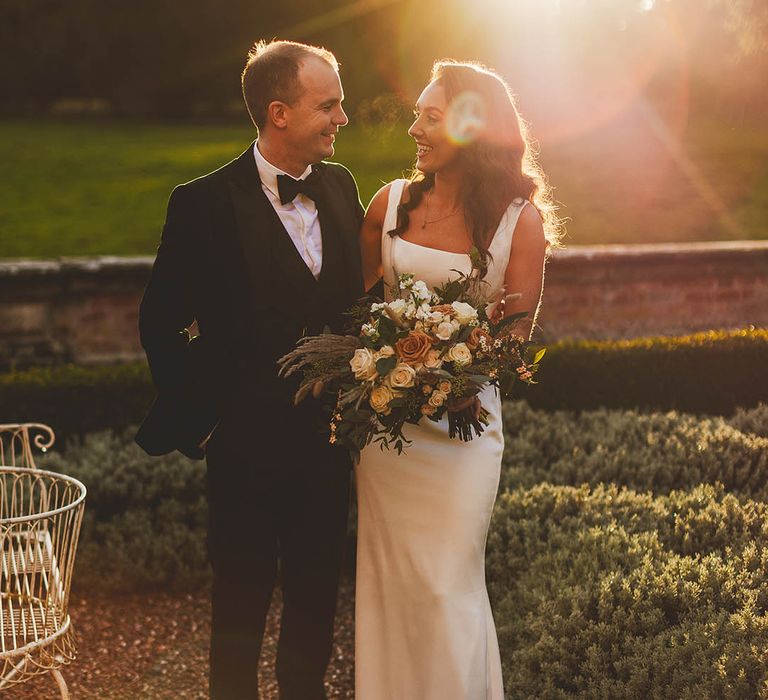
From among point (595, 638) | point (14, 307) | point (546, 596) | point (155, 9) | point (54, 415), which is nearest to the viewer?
point (595, 638)

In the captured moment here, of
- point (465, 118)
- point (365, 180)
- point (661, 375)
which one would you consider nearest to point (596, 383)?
point (661, 375)

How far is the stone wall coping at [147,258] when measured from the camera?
799 centimetres

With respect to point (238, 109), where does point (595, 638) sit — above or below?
below

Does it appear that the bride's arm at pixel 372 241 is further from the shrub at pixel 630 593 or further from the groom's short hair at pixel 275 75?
the shrub at pixel 630 593

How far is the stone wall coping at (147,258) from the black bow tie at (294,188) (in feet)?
15.0

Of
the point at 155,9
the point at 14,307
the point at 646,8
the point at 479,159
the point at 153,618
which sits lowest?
the point at 153,618

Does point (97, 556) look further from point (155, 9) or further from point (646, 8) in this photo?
point (155, 9)

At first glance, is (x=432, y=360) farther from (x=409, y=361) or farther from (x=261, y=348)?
(x=261, y=348)

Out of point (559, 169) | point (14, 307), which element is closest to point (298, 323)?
point (14, 307)

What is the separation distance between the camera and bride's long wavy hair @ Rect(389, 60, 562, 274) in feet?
11.4

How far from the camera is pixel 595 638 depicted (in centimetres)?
381

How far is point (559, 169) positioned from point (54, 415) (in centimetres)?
1049

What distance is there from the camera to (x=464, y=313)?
3.04 meters

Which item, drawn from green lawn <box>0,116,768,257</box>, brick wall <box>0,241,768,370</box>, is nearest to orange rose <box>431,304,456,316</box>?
brick wall <box>0,241,768,370</box>
